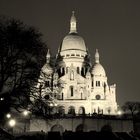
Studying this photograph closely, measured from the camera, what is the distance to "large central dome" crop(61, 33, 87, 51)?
133 meters

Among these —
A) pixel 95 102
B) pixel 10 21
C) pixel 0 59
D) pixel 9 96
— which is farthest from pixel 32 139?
pixel 95 102

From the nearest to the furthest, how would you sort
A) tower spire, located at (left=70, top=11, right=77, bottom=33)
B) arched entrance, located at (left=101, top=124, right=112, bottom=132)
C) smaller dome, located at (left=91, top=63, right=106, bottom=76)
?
arched entrance, located at (left=101, top=124, right=112, bottom=132) → smaller dome, located at (left=91, top=63, right=106, bottom=76) → tower spire, located at (left=70, top=11, right=77, bottom=33)

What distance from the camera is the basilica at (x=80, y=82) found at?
384ft

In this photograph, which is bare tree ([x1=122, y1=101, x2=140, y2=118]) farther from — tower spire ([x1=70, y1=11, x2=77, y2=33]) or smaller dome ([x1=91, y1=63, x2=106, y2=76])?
tower spire ([x1=70, y1=11, x2=77, y2=33])

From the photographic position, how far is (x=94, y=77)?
12369cm

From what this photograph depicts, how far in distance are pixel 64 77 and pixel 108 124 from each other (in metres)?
37.1

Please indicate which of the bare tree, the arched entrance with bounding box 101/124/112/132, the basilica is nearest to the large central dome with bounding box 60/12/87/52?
the basilica

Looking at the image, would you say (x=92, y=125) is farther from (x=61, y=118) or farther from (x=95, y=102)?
(x=95, y=102)

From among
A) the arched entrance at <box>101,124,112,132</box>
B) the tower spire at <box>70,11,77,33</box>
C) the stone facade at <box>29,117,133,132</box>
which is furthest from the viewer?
the tower spire at <box>70,11,77,33</box>

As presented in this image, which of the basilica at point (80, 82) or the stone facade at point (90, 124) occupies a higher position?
the basilica at point (80, 82)

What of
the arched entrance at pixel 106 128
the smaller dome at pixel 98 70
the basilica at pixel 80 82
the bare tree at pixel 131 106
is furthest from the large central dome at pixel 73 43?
the arched entrance at pixel 106 128

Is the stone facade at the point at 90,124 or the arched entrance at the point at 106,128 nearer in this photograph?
the arched entrance at the point at 106,128

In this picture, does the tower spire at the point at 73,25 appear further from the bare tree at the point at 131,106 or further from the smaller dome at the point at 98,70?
the bare tree at the point at 131,106

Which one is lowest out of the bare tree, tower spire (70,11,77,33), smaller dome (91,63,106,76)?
the bare tree
